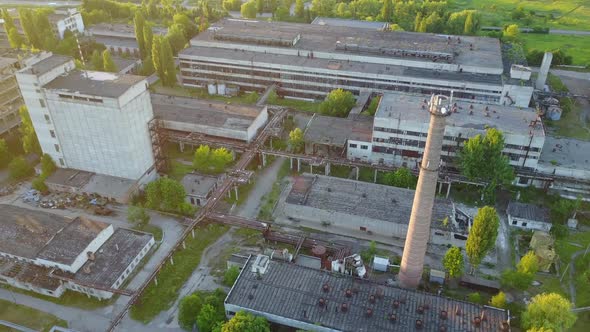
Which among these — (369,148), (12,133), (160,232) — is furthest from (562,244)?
(12,133)

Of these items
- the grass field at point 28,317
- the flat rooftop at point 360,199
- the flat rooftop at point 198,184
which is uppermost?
the flat rooftop at point 360,199

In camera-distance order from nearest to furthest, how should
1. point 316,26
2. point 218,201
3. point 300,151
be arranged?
point 218,201 < point 300,151 < point 316,26

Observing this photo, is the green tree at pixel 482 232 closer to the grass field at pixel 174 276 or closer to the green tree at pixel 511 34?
the grass field at pixel 174 276

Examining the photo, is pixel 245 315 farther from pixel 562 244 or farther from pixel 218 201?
pixel 562 244

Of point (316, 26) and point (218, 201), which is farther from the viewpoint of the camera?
point (316, 26)

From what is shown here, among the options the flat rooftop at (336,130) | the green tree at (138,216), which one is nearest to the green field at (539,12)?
the flat rooftop at (336,130)

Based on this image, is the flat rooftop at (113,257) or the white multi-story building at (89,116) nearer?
the flat rooftop at (113,257)

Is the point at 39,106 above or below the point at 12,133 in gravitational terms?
above
